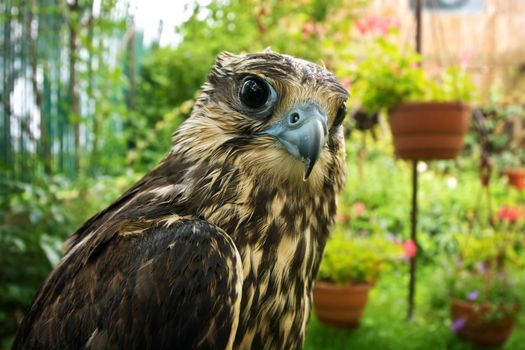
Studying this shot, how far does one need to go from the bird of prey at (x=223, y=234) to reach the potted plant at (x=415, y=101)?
1.66 m

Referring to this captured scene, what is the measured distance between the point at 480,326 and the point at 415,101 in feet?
5.38

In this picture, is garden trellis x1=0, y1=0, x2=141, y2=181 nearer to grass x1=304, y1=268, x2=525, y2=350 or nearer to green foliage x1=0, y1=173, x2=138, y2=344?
green foliage x1=0, y1=173, x2=138, y2=344

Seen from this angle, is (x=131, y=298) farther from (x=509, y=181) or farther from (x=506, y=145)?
(x=506, y=145)

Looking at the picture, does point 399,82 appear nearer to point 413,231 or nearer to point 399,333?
point 413,231

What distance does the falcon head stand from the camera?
120 centimetres

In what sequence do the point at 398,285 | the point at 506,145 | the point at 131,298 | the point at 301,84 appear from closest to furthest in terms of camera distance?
the point at 131,298
the point at 301,84
the point at 398,285
the point at 506,145

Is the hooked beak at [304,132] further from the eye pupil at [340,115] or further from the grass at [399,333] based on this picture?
the grass at [399,333]

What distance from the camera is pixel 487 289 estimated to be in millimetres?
3266

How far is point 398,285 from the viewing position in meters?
5.03

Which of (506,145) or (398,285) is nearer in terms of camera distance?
(398,285)

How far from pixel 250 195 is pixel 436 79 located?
2.48m

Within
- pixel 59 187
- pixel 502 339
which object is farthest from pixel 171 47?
pixel 502 339

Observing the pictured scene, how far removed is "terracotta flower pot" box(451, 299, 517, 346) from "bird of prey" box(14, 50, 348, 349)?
7.49 feet

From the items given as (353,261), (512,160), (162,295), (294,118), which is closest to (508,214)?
(353,261)
